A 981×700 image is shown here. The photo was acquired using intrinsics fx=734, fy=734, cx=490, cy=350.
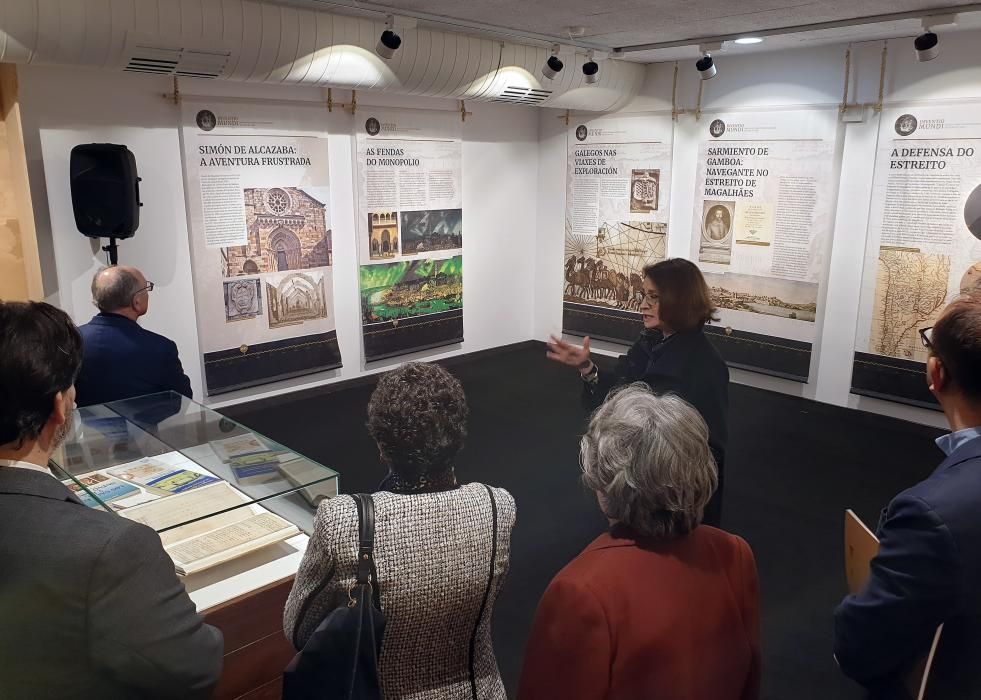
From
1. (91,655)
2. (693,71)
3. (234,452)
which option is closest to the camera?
(91,655)

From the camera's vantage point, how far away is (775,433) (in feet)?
18.0

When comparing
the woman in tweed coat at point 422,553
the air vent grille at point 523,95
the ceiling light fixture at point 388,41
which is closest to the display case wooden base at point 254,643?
the woman in tweed coat at point 422,553

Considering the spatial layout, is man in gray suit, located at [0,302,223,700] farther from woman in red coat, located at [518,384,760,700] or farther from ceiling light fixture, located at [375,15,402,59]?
ceiling light fixture, located at [375,15,402,59]

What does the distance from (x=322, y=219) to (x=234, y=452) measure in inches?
152

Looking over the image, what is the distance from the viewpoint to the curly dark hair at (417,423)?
1.52 meters

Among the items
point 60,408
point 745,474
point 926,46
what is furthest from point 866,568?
point 926,46

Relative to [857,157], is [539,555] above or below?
below

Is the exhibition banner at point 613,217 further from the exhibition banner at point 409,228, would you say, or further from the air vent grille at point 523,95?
the exhibition banner at point 409,228

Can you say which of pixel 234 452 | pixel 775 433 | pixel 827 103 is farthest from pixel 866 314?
pixel 234 452

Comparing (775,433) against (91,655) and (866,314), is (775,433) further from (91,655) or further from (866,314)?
(91,655)


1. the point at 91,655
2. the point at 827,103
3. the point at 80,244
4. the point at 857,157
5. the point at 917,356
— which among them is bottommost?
the point at 917,356

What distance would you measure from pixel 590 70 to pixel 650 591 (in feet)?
17.9

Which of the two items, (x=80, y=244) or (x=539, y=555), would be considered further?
(x=80, y=244)

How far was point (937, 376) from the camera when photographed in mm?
1510
